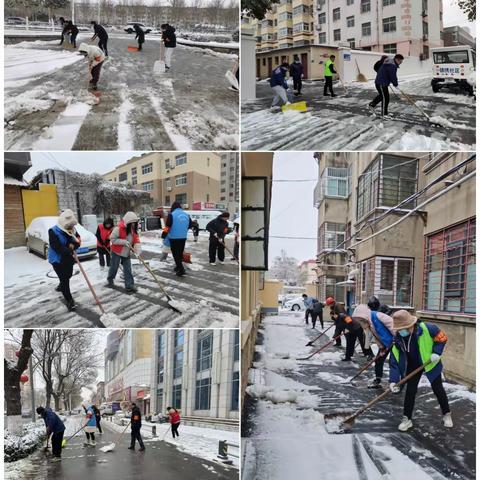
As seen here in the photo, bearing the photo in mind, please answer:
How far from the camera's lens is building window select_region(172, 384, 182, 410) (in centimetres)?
328

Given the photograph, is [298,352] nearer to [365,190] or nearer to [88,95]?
[365,190]

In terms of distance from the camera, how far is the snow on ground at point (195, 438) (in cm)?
312

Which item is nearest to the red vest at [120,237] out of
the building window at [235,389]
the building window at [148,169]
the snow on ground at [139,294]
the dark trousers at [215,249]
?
the snow on ground at [139,294]

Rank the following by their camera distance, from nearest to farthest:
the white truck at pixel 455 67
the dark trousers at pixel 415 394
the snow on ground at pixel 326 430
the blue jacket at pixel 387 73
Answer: the snow on ground at pixel 326 430 → the dark trousers at pixel 415 394 → the white truck at pixel 455 67 → the blue jacket at pixel 387 73

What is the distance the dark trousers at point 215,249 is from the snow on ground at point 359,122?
65 centimetres

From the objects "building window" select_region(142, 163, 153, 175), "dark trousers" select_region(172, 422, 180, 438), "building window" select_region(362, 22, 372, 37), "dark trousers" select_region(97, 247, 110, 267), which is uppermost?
"building window" select_region(362, 22, 372, 37)

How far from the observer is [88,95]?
3.23 meters

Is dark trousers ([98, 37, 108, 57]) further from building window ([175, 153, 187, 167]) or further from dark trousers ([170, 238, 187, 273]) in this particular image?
dark trousers ([170, 238, 187, 273])

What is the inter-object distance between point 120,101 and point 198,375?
1.89 metres

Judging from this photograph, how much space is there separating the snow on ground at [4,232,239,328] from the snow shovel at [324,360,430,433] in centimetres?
87

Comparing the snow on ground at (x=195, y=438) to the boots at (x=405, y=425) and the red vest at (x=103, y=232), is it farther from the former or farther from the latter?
the red vest at (x=103, y=232)

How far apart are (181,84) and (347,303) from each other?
186 cm

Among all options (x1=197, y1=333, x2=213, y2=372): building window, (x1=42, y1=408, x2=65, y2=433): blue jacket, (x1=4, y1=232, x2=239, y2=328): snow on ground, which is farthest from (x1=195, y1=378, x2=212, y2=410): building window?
(x1=42, y1=408, x2=65, y2=433): blue jacket

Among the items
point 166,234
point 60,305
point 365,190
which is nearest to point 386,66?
point 365,190
